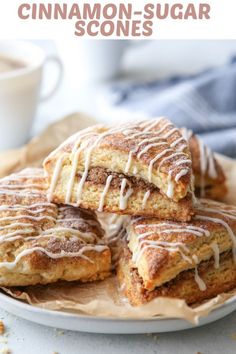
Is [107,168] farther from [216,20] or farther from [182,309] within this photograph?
[216,20]

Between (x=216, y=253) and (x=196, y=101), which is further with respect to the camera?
(x=196, y=101)

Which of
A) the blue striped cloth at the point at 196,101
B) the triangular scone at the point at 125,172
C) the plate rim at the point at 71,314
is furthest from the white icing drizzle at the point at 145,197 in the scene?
the blue striped cloth at the point at 196,101

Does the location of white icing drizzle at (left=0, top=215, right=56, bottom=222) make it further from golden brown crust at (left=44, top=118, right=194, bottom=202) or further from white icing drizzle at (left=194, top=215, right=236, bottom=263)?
white icing drizzle at (left=194, top=215, right=236, bottom=263)

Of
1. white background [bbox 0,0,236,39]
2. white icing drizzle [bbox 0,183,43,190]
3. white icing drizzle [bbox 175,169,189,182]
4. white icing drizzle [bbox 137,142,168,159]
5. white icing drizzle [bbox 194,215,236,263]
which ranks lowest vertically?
white icing drizzle [bbox 194,215,236,263]

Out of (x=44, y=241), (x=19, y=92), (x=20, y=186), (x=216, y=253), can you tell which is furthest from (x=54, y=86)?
(x=216, y=253)

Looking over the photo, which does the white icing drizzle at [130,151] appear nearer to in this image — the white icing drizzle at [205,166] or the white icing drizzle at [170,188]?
the white icing drizzle at [170,188]

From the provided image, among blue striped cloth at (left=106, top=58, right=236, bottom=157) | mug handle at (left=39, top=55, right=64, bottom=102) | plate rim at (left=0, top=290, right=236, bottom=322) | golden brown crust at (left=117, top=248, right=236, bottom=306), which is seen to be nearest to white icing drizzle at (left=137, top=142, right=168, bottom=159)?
golden brown crust at (left=117, top=248, right=236, bottom=306)

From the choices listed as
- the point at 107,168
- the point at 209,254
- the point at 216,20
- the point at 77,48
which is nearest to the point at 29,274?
the point at 107,168

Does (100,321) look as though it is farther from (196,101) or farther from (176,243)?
(196,101)
